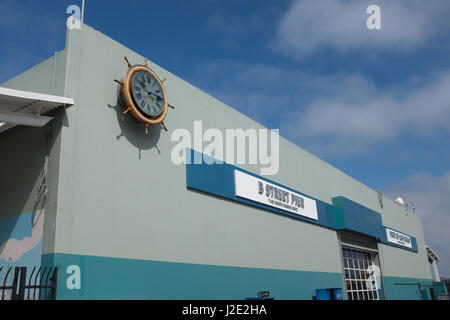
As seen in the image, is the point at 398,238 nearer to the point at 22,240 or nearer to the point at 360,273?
the point at 360,273

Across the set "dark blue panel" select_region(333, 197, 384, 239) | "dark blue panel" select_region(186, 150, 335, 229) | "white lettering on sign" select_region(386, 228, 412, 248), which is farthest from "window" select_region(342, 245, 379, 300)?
"dark blue panel" select_region(186, 150, 335, 229)

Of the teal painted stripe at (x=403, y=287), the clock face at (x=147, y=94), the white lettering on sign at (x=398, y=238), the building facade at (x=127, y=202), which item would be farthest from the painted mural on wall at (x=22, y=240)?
the white lettering on sign at (x=398, y=238)

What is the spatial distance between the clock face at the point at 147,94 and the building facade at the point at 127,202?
1.28 ft

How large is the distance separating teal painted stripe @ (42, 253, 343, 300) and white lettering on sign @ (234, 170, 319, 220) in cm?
205

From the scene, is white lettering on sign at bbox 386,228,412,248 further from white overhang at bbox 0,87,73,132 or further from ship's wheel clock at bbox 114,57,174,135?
white overhang at bbox 0,87,73,132

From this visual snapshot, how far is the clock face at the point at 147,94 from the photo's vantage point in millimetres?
8617

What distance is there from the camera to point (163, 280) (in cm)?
848

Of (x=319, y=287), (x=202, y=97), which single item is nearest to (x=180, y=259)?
(x=202, y=97)

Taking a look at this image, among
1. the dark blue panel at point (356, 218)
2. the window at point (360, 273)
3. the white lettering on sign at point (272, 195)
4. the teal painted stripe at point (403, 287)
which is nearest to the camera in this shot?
the white lettering on sign at point (272, 195)

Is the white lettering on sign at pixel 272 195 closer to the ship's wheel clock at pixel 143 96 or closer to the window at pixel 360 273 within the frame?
the ship's wheel clock at pixel 143 96

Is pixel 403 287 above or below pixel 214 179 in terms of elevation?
below

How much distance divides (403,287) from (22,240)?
2094 cm

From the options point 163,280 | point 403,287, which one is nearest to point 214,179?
point 163,280

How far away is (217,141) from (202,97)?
1.27 meters
